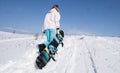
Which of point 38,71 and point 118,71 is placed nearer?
point 118,71

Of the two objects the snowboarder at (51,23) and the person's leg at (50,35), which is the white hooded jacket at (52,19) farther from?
the person's leg at (50,35)

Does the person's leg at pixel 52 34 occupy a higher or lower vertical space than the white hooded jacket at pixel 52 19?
lower

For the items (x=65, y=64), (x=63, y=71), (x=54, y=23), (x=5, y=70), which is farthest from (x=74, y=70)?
(x=54, y=23)

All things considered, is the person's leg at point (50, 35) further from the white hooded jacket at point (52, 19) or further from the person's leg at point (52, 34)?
the white hooded jacket at point (52, 19)

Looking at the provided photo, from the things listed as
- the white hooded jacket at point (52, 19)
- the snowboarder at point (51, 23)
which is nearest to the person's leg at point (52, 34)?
the snowboarder at point (51, 23)

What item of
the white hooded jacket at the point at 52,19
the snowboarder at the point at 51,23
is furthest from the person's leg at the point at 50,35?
the white hooded jacket at the point at 52,19

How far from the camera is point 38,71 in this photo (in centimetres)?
656

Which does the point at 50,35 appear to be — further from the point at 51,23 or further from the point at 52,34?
the point at 51,23

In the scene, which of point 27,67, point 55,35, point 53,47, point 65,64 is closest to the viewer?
point 27,67

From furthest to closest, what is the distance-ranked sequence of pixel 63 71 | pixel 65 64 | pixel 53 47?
pixel 53 47 < pixel 65 64 < pixel 63 71

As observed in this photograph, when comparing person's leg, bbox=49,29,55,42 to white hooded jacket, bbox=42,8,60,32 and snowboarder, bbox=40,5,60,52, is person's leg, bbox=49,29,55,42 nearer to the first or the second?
snowboarder, bbox=40,5,60,52

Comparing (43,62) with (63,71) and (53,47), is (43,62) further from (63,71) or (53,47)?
(53,47)

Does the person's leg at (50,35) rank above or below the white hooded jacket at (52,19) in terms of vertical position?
below

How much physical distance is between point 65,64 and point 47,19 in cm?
239
